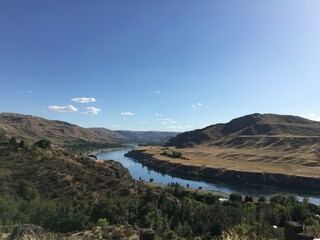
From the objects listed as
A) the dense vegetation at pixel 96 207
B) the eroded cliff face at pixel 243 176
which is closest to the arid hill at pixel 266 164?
the eroded cliff face at pixel 243 176

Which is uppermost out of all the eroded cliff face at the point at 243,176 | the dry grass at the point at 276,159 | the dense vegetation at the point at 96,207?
the dry grass at the point at 276,159

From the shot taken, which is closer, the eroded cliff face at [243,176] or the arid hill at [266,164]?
the eroded cliff face at [243,176]

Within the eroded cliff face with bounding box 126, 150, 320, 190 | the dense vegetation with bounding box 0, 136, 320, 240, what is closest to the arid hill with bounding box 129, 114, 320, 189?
the eroded cliff face with bounding box 126, 150, 320, 190

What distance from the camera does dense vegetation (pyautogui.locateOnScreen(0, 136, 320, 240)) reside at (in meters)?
39.6

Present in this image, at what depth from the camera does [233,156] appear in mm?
173250

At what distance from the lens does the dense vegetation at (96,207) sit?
130ft

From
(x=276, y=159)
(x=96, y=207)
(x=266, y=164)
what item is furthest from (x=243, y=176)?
(x=96, y=207)

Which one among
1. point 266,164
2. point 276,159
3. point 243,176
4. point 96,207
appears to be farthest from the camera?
point 276,159

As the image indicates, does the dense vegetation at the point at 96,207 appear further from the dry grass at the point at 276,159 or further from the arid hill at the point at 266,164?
the dry grass at the point at 276,159

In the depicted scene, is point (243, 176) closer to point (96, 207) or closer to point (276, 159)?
point (276, 159)

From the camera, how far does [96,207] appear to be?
4619cm

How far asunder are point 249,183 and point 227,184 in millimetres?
7557

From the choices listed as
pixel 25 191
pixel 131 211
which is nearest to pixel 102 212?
pixel 131 211

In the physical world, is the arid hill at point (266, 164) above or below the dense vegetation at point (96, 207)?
above
